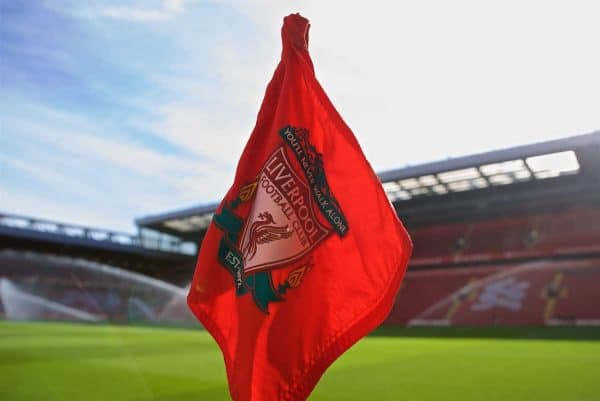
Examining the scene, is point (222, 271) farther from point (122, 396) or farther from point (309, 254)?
point (122, 396)

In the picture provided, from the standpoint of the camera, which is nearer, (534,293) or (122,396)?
(122,396)

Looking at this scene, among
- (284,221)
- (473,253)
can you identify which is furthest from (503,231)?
(284,221)

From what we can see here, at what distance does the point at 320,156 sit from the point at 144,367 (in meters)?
5.37

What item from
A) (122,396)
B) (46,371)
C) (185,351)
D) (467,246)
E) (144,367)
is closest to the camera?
(122,396)

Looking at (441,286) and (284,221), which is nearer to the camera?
(284,221)

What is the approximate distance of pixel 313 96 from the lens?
282cm

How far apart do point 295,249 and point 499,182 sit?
24792 millimetres

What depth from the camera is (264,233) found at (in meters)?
2.63

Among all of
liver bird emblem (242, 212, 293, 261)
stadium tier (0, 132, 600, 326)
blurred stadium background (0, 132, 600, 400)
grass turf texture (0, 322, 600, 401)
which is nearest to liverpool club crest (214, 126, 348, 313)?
liver bird emblem (242, 212, 293, 261)

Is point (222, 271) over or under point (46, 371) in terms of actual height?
over

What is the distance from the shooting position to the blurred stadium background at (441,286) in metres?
7.68

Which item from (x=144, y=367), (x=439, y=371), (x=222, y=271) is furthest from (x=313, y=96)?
(x=144, y=367)

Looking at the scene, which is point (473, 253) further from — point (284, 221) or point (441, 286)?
point (284, 221)

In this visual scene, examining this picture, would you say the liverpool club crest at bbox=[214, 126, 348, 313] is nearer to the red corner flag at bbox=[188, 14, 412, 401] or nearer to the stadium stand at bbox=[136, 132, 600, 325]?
the red corner flag at bbox=[188, 14, 412, 401]
